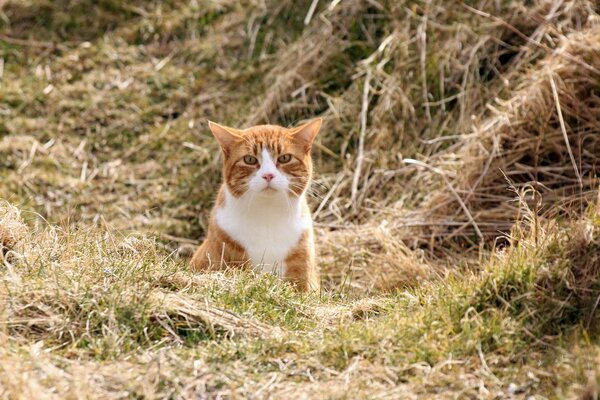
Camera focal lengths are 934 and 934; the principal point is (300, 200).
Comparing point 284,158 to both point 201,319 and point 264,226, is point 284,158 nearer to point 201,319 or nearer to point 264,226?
point 264,226

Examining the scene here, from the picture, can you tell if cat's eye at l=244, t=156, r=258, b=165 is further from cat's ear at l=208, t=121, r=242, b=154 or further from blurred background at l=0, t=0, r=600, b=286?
blurred background at l=0, t=0, r=600, b=286

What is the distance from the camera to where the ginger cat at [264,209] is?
4.85m

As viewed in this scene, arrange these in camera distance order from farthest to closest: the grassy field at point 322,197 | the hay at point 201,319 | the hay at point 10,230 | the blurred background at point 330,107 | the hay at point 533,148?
the blurred background at point 330,107 < the hay at point 533,148 < the hay at point 10,230 < the hay at point 201,319 < the grassy field at point 322,197

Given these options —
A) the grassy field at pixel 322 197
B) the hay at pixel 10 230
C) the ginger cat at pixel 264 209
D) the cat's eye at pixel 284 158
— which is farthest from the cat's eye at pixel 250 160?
the hay at pixel 10 230

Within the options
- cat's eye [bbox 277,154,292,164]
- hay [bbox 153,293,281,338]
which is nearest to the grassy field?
hay [bbox 153,293,281,338]

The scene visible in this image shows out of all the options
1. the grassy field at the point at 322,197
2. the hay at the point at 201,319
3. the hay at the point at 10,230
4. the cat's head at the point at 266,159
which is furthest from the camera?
the cat's head at the point at 266,159

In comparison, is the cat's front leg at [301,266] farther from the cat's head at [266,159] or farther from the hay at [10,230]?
the hay at [10,230]

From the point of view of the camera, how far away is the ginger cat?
485cm

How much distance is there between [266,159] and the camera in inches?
191

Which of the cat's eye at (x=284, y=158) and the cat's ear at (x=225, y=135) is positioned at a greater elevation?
the cat's ear at (x=225, y=135)

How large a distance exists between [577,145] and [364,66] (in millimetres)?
1934

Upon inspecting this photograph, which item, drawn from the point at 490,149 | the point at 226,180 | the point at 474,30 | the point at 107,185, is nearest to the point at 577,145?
the point at 490,149

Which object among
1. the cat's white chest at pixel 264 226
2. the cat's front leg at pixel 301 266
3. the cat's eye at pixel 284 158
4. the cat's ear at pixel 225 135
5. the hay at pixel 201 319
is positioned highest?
the cat's ear at pixel 225 135

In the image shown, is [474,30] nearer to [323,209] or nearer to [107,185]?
[323,209]
